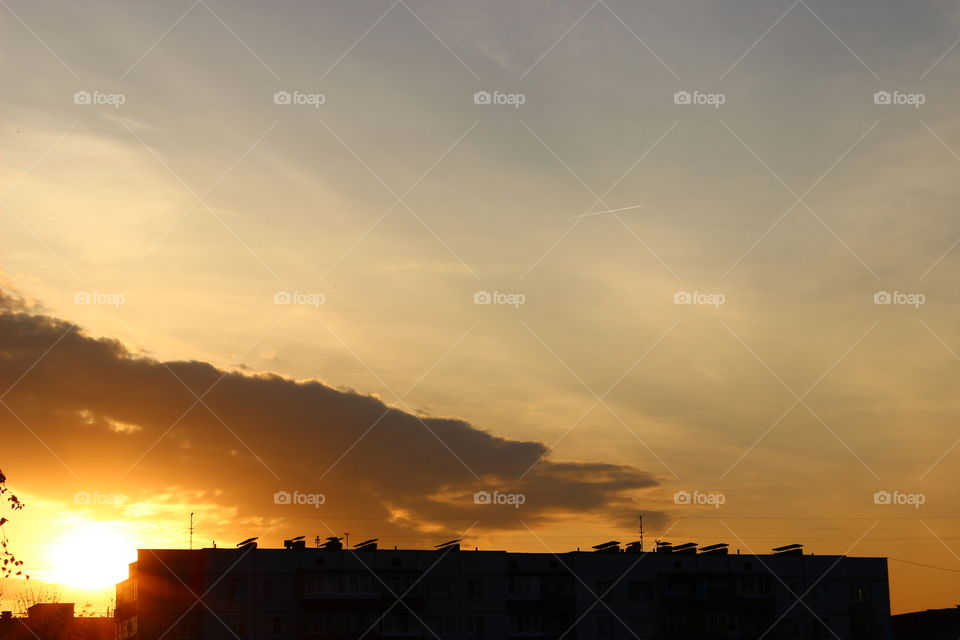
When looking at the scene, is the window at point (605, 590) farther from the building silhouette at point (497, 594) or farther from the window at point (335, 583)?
the window at point (335, 583)

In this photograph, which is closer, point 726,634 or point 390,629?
point 390,629

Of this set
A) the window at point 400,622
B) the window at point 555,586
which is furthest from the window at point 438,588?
the window at point 555,586

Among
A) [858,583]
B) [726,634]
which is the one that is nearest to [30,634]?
[726,634]

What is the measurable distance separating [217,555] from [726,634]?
145ft

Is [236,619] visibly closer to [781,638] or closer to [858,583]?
[781,638]

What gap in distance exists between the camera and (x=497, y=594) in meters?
92.7

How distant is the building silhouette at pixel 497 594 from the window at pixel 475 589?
0.42ft

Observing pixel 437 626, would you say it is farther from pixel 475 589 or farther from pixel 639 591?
pixel 639 591

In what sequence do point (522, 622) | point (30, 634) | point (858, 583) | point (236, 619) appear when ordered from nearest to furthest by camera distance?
1. point (30, 634)
2. point (236, 619)
3. point (522, 622)
4. point (858, 583)

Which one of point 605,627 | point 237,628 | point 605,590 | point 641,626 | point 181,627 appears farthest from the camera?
point 605,590

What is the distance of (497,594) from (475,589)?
199 cm

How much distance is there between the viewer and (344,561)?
8975 centimetres

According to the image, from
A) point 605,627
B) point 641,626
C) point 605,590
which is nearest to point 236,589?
point 605,627

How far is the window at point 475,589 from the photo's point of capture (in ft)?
302
